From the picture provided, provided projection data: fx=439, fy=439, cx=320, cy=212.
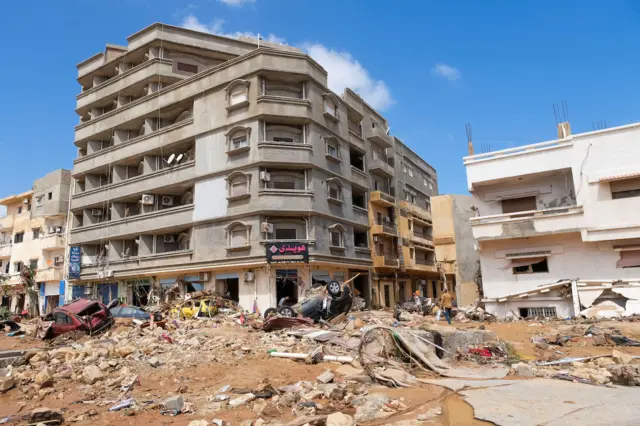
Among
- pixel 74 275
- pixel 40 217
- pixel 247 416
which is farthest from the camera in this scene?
pixel 40 217

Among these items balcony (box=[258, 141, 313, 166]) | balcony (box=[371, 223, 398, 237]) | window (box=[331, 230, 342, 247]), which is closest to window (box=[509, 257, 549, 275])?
window (box=[331, 230, 342, 247])

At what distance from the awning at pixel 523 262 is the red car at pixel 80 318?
17864mm

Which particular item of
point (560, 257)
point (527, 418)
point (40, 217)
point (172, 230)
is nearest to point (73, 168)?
point (40, 217)

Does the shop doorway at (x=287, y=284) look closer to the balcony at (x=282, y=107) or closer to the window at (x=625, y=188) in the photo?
the balcony at (x=282, y=107)

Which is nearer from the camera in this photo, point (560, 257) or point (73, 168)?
point (560, 257)

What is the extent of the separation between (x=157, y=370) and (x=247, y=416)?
14.8ft

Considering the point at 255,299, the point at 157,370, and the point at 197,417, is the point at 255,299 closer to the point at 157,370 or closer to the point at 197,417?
the point at 157,370

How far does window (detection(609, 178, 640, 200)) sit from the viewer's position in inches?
717

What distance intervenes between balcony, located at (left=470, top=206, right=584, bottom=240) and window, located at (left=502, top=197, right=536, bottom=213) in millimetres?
881

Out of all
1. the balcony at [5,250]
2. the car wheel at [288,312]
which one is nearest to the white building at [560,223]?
the car wheel at [288,312]

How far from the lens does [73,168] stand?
34469 millimetres

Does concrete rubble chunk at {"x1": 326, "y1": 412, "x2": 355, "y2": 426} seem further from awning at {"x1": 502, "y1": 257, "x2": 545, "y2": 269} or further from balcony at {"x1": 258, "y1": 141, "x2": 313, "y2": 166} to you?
balcony at {"x1": 258, "y1": 141, "x2": 313, "y2": 166}

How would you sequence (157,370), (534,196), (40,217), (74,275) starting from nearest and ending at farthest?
(157,370) → (534,196) → (74,275) → (40,217)

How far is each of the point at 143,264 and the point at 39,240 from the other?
15.1 metres
